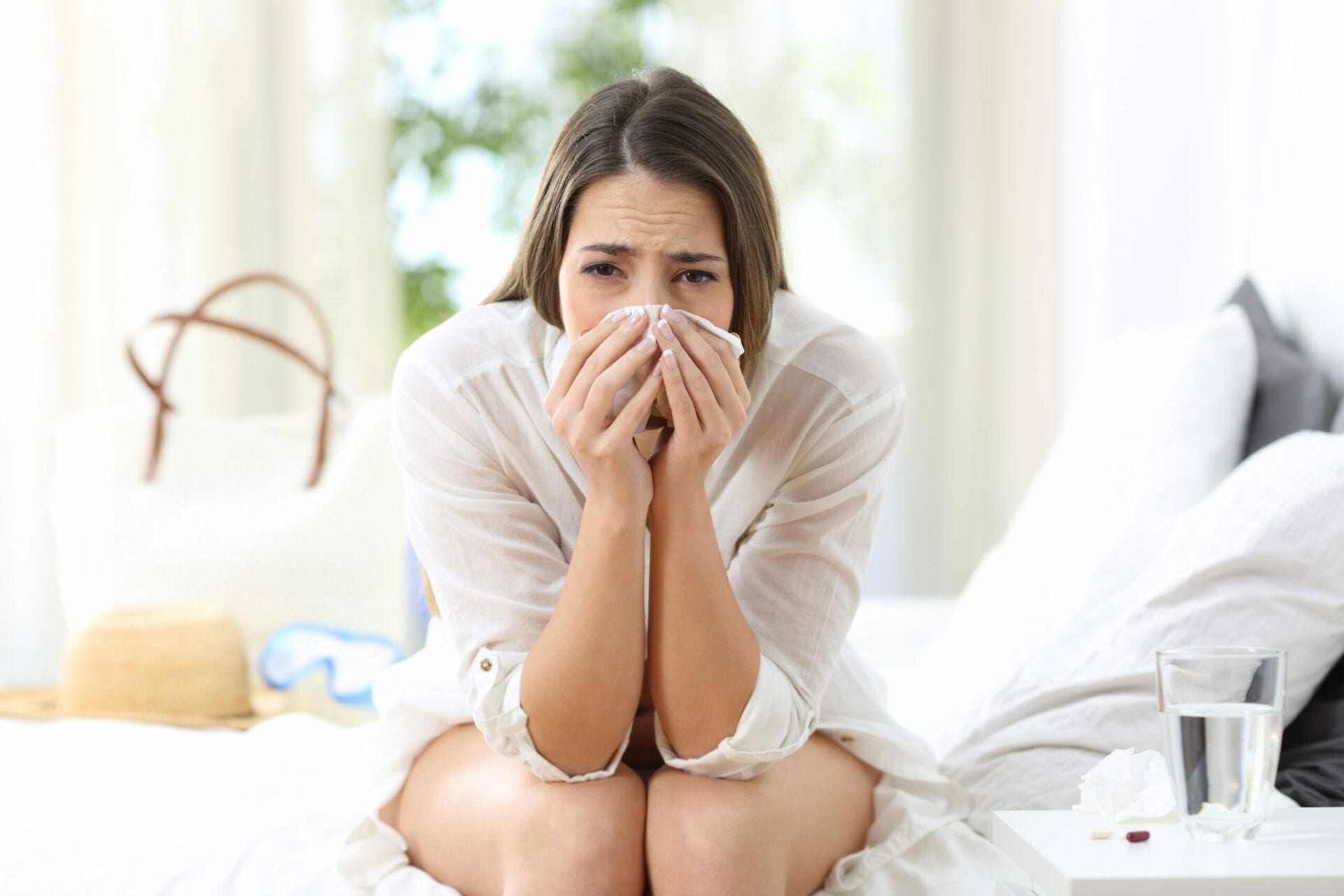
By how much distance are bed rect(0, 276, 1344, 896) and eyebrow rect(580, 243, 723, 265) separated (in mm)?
571

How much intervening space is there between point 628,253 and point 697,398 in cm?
15

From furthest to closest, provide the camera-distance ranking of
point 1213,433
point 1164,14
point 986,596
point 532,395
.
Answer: point 1164,14 < point 986,596 < point 1213,433 < point 532,395

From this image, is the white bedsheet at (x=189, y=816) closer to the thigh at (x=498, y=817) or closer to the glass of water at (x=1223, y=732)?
the thigh at (x=498, y=817)

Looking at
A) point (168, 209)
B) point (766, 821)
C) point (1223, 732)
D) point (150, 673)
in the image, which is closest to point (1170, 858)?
point (1223, 732)

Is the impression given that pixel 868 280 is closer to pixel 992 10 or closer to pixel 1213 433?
pixel 992 10

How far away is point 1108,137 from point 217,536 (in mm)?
1942

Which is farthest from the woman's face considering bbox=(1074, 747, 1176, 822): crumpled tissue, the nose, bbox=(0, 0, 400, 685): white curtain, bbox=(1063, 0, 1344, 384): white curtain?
bbox=(0, 0, 400, 685): white curtain

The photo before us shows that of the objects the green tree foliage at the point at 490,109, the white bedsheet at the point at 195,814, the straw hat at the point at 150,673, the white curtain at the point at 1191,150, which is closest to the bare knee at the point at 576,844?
the white bedsheet at the point at 195,814

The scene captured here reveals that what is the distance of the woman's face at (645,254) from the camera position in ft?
3.76

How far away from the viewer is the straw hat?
198 cm

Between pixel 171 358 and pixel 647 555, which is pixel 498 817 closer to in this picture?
pixel 647 555

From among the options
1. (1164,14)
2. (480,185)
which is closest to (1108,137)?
(1164,14)

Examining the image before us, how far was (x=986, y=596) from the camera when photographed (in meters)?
1.80

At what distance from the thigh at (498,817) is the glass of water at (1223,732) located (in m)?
0.46
